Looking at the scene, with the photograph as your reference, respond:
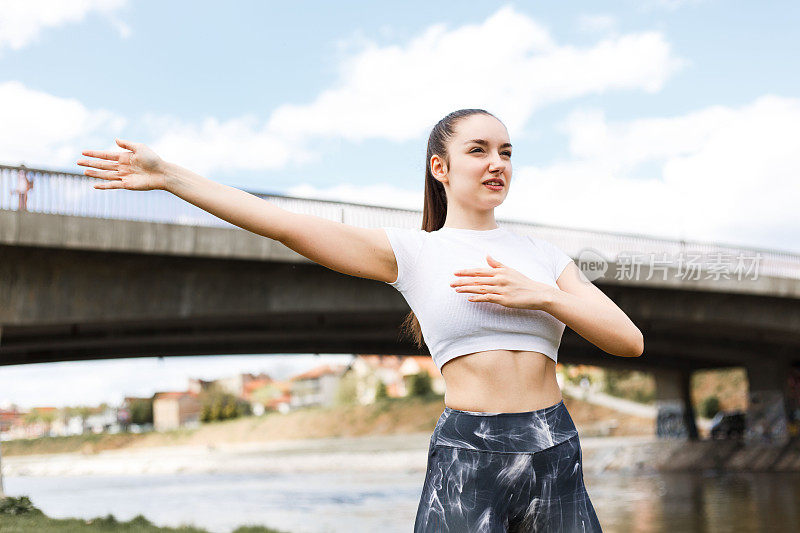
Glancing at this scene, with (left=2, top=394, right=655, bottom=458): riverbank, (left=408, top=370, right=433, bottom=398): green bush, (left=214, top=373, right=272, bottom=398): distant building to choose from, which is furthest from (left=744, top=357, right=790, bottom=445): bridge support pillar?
(left=214, top=373, right=272, bottom=398): distant building

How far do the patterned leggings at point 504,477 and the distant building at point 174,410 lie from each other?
377ft

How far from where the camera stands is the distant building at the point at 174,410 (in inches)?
4466

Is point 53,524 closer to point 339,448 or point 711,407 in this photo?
point 339,448

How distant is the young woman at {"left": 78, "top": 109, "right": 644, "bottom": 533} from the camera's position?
1992mm

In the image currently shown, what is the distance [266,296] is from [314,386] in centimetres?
10619

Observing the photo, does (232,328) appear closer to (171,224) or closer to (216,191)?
(171,224)

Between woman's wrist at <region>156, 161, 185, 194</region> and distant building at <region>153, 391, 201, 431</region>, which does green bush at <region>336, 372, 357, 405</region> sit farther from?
woman's wrist at <region>156, 161, 185, 194</region>

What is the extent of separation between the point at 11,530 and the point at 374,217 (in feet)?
30.3

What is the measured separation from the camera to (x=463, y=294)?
79.9 inches

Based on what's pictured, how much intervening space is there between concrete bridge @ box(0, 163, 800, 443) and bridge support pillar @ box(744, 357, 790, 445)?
56 mm

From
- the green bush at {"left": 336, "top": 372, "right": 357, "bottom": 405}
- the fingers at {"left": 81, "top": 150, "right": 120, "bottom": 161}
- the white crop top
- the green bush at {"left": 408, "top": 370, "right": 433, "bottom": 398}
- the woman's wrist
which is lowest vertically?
the green bush at {"left": 336, "top": 372, "right": 357, "bottom": 405}

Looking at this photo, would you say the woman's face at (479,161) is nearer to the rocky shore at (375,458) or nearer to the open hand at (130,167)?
the open hand at (130,167)

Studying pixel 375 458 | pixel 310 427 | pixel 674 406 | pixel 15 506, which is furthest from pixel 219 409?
pixel 15 506

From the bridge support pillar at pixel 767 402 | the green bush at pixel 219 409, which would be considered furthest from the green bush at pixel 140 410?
the bridge support pillar at pixel 767 402
